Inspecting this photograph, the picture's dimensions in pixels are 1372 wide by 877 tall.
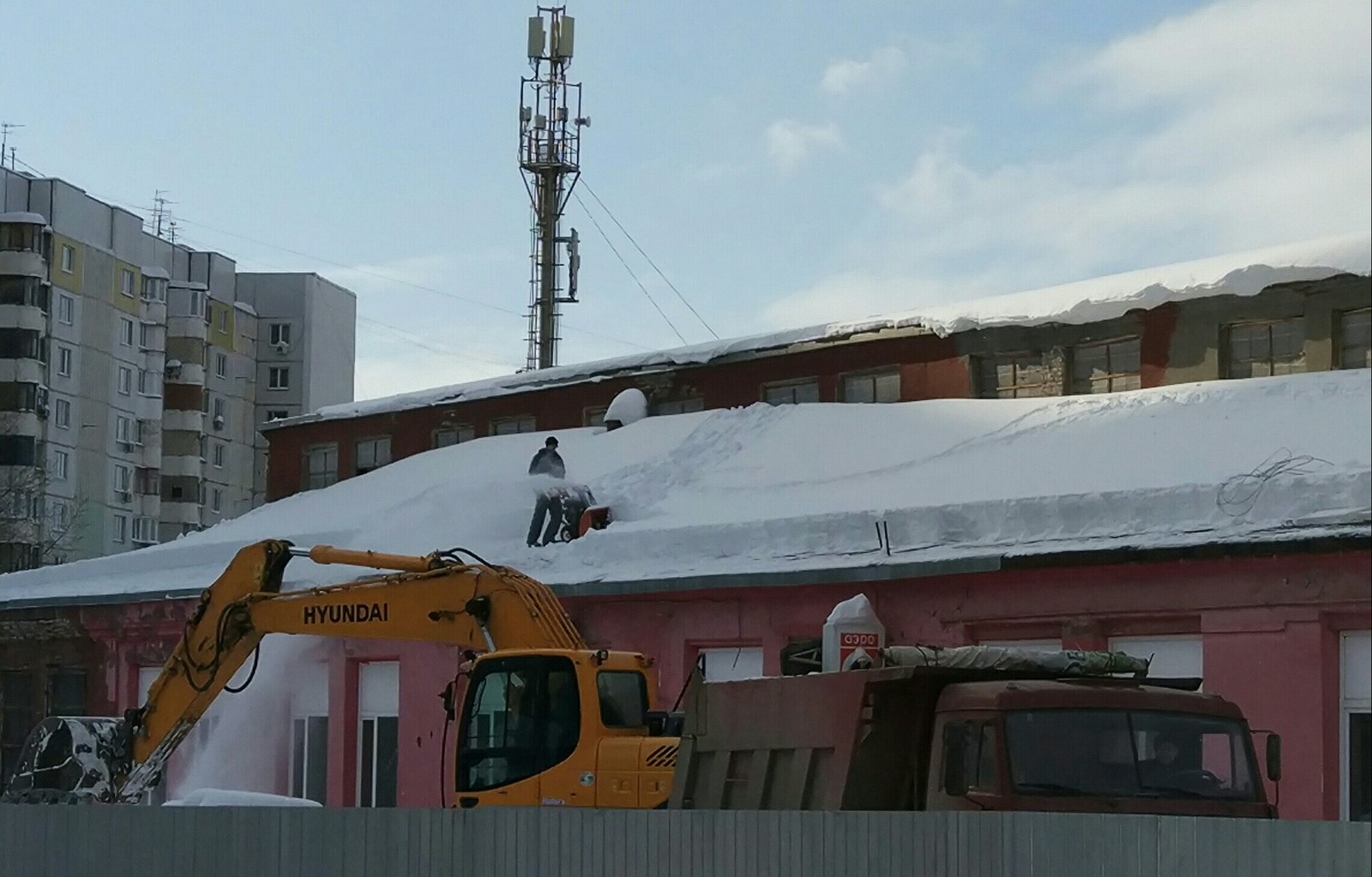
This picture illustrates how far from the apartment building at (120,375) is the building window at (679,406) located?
4328 cm

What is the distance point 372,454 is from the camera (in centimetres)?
4575

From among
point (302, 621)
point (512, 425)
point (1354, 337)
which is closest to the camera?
point (302, 621)

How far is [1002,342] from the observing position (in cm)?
3244

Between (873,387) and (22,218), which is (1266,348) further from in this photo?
(22,218)

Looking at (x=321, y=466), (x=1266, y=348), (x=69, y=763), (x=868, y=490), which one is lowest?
(x=69, y=763)

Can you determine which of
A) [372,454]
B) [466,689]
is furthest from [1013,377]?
[372,454]

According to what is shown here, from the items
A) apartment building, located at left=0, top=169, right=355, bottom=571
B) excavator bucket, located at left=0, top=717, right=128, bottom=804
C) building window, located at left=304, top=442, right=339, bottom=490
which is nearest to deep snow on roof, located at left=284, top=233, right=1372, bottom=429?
building window, located at left=304, top=442, right=339, bottom=490

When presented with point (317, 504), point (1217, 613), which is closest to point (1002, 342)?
point (1217, 613)

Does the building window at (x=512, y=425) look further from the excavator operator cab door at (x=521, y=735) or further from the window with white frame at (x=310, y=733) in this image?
the excavator operator cab door at (x=521, y=735)

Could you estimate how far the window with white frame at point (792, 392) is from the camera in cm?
3600

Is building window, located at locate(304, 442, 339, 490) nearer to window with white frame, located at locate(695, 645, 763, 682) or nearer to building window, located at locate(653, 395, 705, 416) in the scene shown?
building window, located at locate(653, 395, 705, 416)

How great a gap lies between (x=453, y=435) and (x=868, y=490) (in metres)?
16.6

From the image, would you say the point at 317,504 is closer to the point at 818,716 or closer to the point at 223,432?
the point at 818,716

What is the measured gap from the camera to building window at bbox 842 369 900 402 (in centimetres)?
3444
